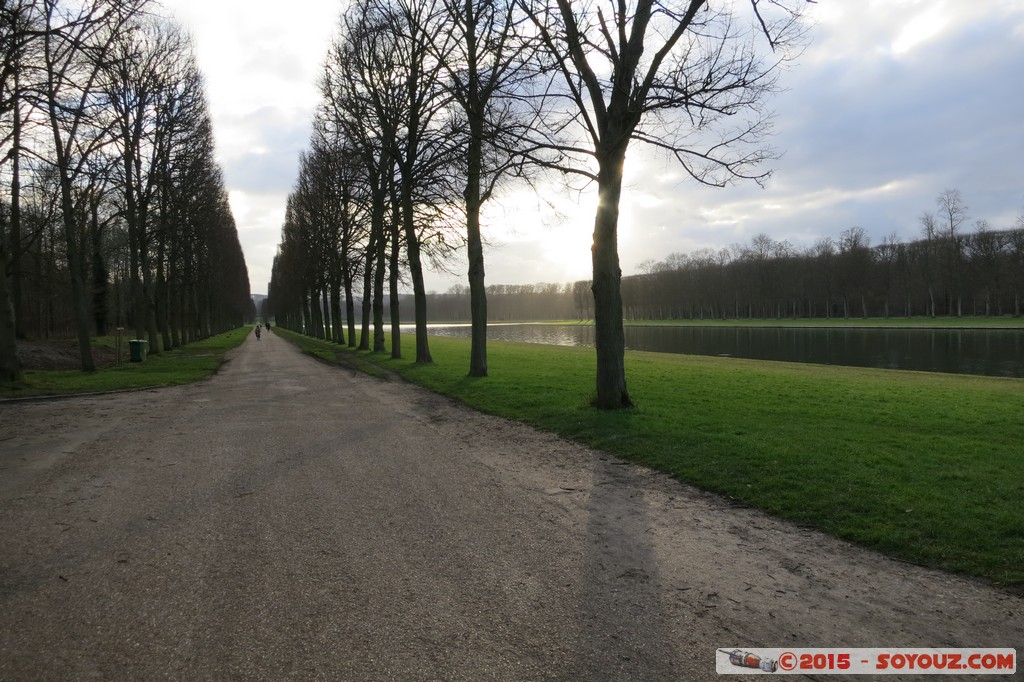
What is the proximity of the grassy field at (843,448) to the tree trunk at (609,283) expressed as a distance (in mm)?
542

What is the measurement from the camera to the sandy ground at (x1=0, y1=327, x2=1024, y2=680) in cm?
313

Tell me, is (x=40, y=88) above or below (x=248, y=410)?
above

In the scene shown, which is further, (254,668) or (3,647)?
(3,647)

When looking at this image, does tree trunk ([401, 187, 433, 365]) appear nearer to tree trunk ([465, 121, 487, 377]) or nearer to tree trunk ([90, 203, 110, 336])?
tree trunk ([465, 121, 487, 377])

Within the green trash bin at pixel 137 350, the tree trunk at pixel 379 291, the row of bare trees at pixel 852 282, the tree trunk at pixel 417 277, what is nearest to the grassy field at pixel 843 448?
the tree trunk at pixel 417 277

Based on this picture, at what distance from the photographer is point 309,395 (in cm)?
1435

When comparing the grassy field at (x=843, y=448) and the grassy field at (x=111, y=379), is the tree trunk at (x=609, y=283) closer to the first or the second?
the grassy field at (x=843, y=448)

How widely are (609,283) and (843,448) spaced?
4516mm

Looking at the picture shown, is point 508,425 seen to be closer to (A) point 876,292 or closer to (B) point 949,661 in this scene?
(B) point 949,661

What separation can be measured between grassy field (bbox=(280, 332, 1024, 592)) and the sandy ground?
460mm

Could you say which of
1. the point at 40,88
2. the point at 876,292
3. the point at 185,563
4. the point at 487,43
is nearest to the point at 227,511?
the point at 185,563

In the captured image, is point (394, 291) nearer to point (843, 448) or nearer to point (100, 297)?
point (843, 448)

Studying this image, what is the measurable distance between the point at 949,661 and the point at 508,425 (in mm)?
7505

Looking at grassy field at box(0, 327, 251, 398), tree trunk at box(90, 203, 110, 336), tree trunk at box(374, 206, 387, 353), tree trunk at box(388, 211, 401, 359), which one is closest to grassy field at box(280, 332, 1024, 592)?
grassy field at box(0, 327, 251, 398)
